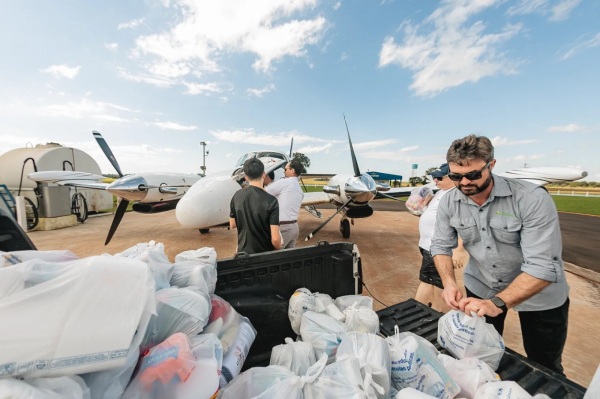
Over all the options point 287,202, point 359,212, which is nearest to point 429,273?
point 287,202

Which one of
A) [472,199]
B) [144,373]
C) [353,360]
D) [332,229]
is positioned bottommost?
[332,229]

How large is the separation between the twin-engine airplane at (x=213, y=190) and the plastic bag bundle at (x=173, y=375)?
417cm

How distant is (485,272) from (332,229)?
8.47 metres

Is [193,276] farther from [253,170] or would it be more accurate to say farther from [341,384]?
[253,170]

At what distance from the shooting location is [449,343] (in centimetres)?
136

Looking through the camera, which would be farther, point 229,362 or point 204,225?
point 204,225

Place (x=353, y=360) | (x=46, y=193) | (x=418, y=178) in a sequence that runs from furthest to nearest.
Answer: (x=418, y=178)
(x=46, y=193)
(x=353, y=360)

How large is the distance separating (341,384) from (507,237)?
153 centimetres

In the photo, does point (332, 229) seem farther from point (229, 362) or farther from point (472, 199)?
point (229, 362)

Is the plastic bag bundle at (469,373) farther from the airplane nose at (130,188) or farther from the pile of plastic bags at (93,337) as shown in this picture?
the airplane nose at (130,188)

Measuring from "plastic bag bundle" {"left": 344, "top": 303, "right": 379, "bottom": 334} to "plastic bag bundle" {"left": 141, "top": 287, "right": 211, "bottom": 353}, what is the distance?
2.80ft

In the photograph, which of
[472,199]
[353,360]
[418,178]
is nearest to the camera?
[353,360]

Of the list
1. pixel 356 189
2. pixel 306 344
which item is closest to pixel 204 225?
pixel 356 189

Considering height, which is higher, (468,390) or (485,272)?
(485,272)
